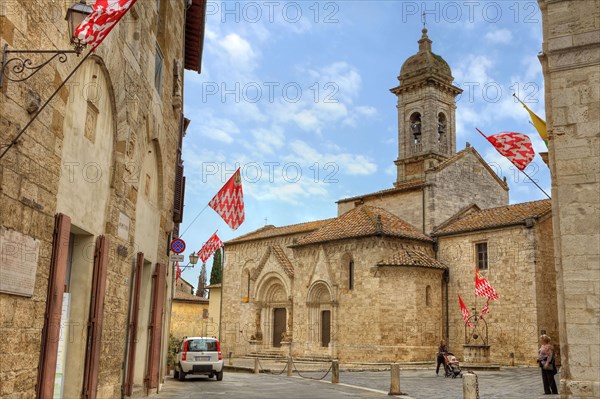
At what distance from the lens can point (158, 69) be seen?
13.8 meters

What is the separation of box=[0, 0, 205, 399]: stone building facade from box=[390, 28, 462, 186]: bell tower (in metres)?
27.6

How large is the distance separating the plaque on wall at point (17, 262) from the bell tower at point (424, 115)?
3454 centimetres

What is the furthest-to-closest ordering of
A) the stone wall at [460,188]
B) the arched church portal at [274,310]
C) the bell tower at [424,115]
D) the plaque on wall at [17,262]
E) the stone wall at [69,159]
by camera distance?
the bell tower at [424,115]
the arched church portal at [274,310]
the stone wall at [460,188]
the stone wall at [69,159]
the plaque on wall at [17,262]

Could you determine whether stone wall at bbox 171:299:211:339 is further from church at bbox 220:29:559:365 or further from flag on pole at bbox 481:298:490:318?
flag on pole at bbox 481:298:490:318

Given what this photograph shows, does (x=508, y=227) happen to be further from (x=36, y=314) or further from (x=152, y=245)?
(x=36, y=314)

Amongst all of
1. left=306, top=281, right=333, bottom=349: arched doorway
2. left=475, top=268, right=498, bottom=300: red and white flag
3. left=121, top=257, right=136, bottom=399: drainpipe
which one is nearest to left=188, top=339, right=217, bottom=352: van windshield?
left=121, top=257, right=136, bottom=399: drainpipe

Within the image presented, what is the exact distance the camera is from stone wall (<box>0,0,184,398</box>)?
6.24m

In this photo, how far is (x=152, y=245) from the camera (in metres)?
14.1

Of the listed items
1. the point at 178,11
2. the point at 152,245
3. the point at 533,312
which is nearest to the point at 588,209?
the point at 152,245

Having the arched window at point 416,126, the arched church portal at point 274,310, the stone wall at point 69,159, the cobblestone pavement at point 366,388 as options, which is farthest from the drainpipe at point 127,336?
the arched window at point 416,126

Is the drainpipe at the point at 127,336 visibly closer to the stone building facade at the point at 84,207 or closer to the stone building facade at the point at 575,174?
the stone building facade at the point at 84,207

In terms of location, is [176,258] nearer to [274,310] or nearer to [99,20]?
[99,20]

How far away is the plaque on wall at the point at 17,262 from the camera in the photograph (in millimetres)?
6076

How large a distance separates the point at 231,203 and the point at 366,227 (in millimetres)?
11985
